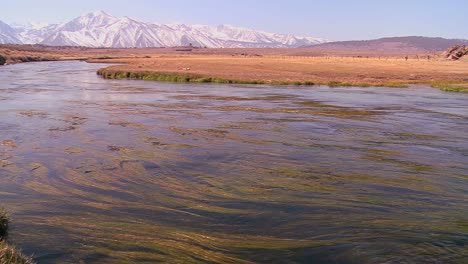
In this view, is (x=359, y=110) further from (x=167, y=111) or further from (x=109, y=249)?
(x=109, y=249)

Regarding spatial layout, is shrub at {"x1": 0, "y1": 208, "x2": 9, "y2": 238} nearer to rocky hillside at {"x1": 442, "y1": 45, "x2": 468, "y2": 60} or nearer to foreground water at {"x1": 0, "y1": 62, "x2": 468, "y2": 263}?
foreground water at {"x1": 0, "y1": 62, "x2": 468, "y2": 263}

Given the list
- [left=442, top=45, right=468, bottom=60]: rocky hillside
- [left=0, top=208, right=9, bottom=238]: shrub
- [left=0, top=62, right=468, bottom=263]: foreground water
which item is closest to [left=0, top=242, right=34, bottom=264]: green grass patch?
[left=0, top=62, right=468, bottom=263]: foreground water

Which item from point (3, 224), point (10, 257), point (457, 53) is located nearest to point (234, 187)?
point (3, 224)

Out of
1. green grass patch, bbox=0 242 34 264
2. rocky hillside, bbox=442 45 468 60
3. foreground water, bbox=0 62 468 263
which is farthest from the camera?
rocky hillside, bbox=442 45 468 60

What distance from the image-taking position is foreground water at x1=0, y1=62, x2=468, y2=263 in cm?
823

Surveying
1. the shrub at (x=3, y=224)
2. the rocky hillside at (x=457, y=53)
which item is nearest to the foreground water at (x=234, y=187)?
the shrub at (x=3, y=224)

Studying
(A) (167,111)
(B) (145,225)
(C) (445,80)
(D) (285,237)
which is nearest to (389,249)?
(D) (285,237)

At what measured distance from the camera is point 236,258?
25.7 ft

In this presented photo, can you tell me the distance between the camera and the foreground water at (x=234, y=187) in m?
8.23

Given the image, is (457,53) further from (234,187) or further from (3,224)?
(3,224)

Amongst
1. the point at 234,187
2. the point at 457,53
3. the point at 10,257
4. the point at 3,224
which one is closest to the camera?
the point at 10,257

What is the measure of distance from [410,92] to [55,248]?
37581mm

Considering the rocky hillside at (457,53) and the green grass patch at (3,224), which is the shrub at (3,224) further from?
the rocky hillside at (457,53)

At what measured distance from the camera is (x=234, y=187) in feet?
38.2
